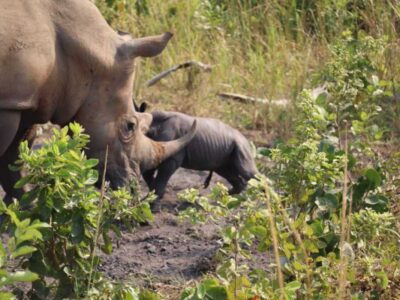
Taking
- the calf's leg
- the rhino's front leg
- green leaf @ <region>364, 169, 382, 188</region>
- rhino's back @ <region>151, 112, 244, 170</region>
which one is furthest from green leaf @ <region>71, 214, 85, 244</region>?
the calf's leg

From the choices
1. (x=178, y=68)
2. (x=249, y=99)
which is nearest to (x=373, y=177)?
(x=249, y=99)

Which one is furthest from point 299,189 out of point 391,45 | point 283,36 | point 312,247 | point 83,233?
point 283,36

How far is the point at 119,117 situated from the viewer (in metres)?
6.85

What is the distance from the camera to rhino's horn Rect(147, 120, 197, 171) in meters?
7.13

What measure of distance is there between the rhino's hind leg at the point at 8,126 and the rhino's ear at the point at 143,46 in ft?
2.50

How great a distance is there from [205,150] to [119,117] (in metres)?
0.77

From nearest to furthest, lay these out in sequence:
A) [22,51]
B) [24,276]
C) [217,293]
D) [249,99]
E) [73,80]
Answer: [24,276], [217,293], [22,51], [73,80], [249,99]

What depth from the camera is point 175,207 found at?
23.9 ft

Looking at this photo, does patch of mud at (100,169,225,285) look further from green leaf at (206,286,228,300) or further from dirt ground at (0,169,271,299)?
green leaf at (206,286,228,300)

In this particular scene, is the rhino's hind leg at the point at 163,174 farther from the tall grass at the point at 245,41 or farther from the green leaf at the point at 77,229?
the green leaf at the point at 77,229

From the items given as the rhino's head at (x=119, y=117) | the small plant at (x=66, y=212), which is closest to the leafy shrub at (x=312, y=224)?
the small plant at (x=66, y=212)

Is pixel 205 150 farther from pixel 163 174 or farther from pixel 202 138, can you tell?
pixel 163 174

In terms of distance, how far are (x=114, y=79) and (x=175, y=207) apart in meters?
0.98

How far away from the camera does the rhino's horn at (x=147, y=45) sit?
6.86 meters
